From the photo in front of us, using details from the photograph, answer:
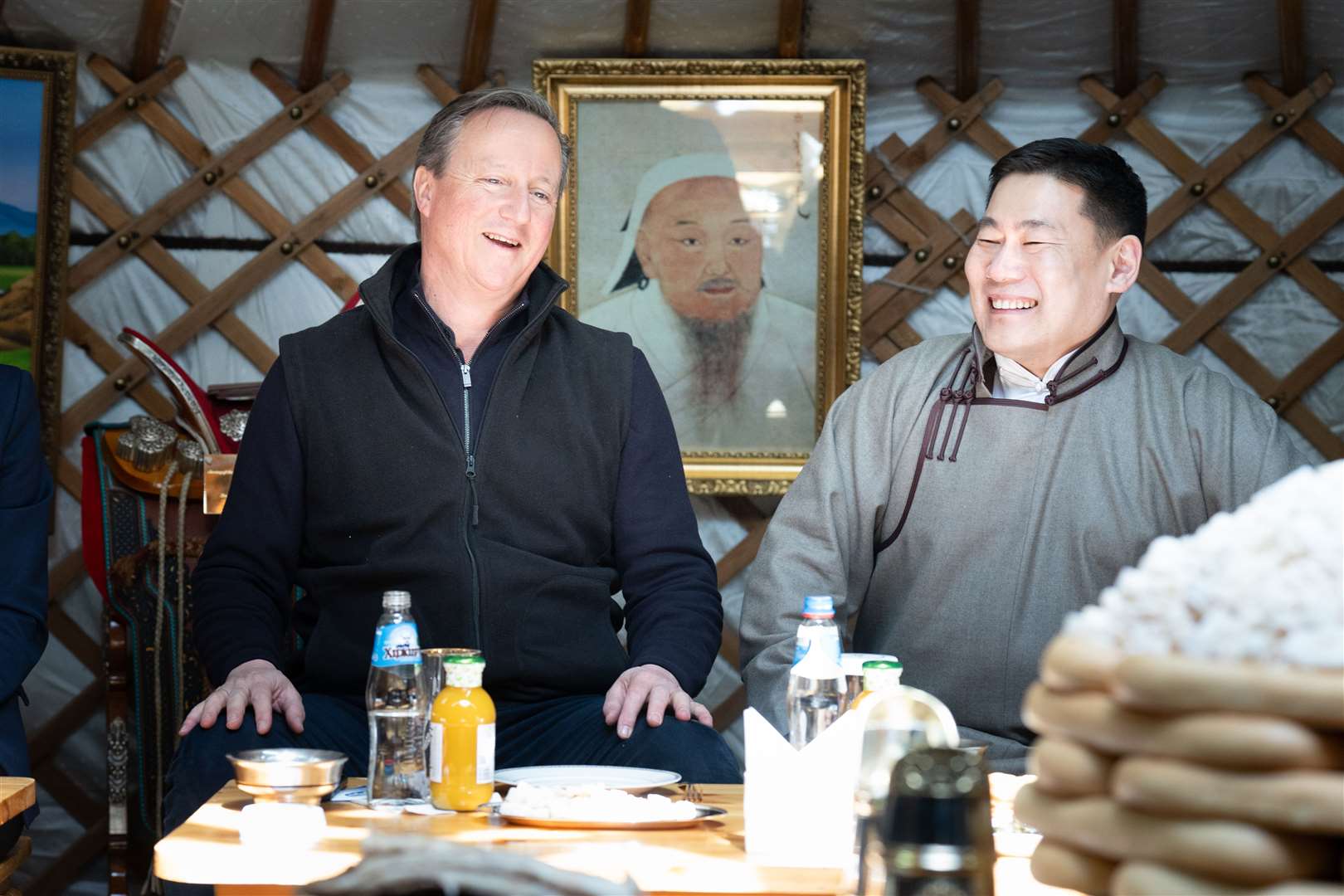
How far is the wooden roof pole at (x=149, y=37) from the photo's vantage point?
2.72 meters

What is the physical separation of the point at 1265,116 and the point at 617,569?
1.74 meters

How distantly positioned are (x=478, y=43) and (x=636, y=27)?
296 millimetres

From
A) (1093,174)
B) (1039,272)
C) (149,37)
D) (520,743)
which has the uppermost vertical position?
(149,37)

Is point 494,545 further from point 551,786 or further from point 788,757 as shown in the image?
point 788,757

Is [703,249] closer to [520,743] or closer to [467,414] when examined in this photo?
[467,414]

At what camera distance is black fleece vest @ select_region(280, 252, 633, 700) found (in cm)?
166

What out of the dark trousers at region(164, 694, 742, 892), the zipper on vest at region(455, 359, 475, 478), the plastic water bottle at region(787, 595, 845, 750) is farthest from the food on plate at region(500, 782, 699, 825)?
→ the zipper on vest at region(455, 359, 475, 478)

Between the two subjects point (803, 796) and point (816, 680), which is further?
point (816, 680)

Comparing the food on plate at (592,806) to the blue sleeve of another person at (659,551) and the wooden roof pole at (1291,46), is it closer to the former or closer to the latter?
the blue sleeve of another person at (659,551)

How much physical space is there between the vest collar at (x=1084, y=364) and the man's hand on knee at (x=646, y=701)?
0.53 m

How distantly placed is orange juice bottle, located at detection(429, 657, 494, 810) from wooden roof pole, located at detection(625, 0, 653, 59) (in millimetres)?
1878

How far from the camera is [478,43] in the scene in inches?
112

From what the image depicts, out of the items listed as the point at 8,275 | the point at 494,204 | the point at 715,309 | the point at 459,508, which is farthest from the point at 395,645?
the point at 8,275

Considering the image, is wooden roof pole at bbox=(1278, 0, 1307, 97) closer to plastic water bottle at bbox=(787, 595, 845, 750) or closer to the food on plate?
plastic water bottle at bbox=(787, 595, 845, 750)
